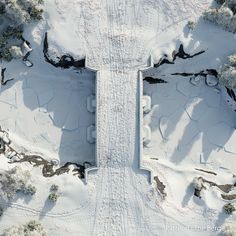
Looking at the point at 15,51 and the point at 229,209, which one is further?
the point at 15,51

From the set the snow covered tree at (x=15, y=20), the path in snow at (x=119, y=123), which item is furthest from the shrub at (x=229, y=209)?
the snow covered tree at (x=15, y=20)

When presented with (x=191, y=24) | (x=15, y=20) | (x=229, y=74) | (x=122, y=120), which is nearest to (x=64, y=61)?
(x=15, y=20)

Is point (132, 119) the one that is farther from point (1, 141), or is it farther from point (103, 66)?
point (1, 141)

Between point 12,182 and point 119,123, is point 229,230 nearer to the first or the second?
point 119,123

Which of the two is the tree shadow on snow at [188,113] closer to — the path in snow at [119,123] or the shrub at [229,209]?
the path in snow at [119,123]

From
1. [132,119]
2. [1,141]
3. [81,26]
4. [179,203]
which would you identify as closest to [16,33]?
[81,26]

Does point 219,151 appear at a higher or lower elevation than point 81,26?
lower
